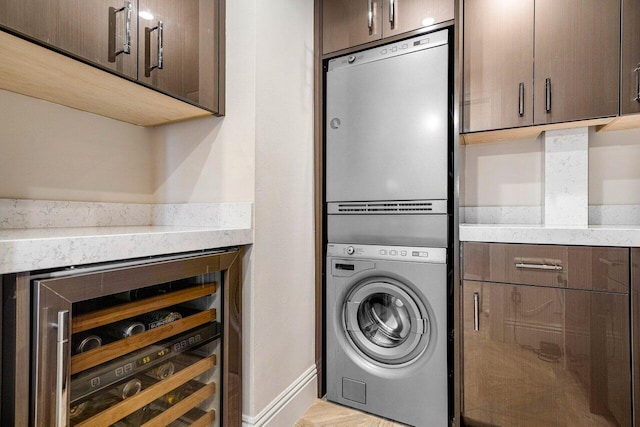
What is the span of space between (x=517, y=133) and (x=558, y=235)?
70 centimetres

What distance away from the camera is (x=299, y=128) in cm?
182

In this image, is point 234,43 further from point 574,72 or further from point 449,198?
point 574,72

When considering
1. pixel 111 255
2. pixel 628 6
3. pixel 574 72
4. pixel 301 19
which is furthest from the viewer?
pixel 301 19

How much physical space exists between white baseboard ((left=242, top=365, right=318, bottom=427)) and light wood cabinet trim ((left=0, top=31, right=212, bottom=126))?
1.38 metres

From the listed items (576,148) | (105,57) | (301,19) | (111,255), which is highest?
(301,19)

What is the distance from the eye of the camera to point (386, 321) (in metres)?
1.89

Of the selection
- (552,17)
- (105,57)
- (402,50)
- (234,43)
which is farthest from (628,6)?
(105,57)

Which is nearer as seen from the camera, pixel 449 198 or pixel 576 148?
pixel 449 198

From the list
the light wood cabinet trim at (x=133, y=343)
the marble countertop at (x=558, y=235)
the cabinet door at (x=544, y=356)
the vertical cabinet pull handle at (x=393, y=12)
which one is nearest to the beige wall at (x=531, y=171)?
the marble countertop at (x=558, y=235)

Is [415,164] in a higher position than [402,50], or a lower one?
lower

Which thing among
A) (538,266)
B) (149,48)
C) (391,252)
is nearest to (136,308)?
(149,48)

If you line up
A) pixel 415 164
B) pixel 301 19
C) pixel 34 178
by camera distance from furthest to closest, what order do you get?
pixel 301 19, pixel 415 164, pixel 34 178

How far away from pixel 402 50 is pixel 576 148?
3.65 feet

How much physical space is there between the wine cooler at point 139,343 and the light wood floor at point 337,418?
0.51 meters
